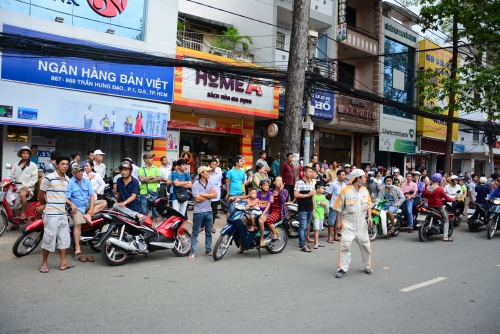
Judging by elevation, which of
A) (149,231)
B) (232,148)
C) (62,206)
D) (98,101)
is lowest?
(149,231)

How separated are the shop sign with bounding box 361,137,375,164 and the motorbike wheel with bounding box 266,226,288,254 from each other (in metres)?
15.8

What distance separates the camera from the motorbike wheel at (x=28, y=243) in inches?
278

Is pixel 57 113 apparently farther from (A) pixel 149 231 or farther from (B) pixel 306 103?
(B) pixel 306 103

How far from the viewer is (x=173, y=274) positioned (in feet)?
21.4

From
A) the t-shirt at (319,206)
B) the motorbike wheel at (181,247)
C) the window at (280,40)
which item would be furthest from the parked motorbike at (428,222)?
the window at (280,40)

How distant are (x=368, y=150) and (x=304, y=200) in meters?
15.4

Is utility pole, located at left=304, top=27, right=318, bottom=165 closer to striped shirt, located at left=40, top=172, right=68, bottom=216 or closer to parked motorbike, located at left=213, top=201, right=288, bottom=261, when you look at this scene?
parked motorbike, located at left=213, top=201, right=288, bottom=261

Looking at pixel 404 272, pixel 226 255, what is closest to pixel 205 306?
pixel 226 255

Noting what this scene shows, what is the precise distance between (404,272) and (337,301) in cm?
230

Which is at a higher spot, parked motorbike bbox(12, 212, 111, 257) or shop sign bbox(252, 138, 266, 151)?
shop sign bbox(252, 138, 266, 151)

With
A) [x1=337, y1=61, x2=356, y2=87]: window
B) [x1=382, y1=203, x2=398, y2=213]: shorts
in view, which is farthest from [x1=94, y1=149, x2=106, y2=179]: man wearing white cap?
[x1=337, y1=61, x2=356, y2=87]: window

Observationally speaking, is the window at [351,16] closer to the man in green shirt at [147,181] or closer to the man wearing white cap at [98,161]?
the man in green shirt at [147,181]

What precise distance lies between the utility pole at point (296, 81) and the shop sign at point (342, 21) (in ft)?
30.0

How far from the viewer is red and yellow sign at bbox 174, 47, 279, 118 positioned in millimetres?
14742
